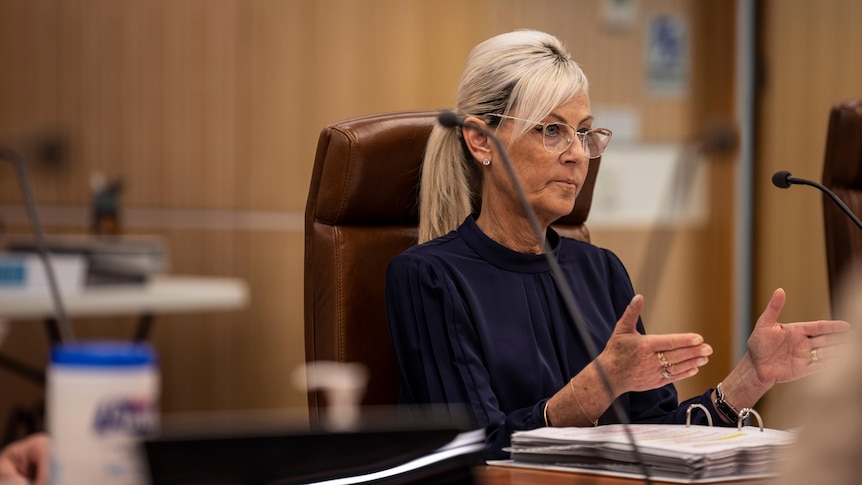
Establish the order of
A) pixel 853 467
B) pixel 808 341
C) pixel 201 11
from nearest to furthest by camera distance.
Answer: pixel 853 467, pixel 808 341, pixel 201 11

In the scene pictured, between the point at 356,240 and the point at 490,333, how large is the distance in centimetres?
30

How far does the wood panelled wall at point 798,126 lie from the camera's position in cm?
405

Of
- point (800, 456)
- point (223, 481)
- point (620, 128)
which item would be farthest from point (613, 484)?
point (620, 128)

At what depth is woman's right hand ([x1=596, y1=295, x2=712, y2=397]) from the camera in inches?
51.8

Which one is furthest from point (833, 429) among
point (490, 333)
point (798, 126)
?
point (798, 126)

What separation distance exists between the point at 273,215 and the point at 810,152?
86.9 inches

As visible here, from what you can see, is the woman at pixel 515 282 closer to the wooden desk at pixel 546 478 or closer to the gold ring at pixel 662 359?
the gold ring at pixel 662 359

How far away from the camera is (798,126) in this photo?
4246 mm

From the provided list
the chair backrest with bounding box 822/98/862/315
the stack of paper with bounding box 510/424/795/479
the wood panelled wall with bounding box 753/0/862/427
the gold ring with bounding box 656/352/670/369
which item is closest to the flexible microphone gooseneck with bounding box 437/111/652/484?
the stack of paper with bounding box 510/424/795/479

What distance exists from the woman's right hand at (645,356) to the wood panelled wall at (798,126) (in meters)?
2.89

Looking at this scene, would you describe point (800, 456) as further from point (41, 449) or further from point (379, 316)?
point (379, 316)

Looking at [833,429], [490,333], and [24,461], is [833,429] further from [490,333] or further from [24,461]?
[490,333]

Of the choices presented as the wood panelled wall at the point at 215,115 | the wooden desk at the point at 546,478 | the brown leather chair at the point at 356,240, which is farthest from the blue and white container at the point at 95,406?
the wood panelled wall at the point at 215,115

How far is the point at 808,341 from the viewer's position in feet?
4.97
